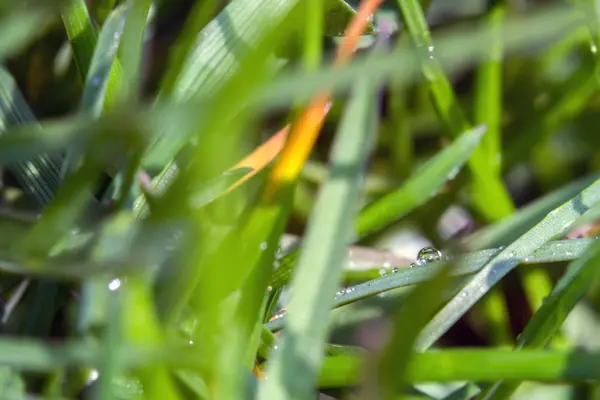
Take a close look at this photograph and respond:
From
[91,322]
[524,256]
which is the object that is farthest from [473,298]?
[91,322]

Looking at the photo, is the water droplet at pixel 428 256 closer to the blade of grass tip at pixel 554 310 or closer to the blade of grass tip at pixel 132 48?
the blade of grass tip at pixel 554 310

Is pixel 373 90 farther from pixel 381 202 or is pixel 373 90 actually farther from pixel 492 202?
pixel 492 202

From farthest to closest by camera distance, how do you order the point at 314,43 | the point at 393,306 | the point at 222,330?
1. the point at 393,306
2. the point at 314,43
3. the point at 222,330

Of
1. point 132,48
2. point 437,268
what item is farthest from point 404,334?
point 132,48

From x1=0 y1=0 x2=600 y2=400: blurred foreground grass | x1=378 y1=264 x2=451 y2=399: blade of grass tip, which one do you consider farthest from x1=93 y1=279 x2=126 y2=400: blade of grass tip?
x1=378 y1=264 x2=451 y2=399: blade of grass tip

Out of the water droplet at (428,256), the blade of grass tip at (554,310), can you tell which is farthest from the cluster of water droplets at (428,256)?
the blade of grass tip at (554,310)

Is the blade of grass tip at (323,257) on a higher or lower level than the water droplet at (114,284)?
higher

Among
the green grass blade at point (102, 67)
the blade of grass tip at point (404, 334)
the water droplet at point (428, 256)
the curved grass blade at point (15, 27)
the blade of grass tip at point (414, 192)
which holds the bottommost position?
the water droplet at point (428, 256)

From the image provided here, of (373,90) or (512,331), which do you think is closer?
(373,90)
